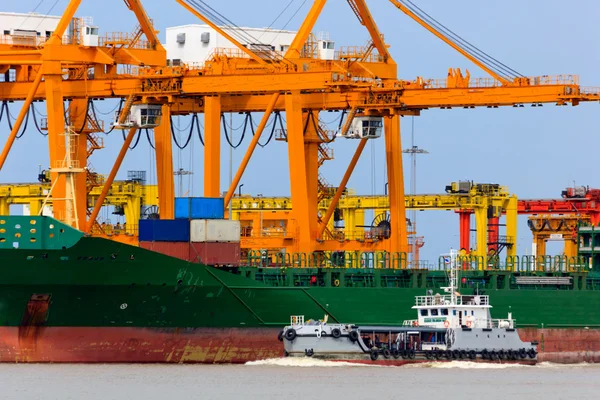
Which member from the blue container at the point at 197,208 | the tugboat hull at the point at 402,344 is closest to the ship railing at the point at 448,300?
the tugboat hull at the point at 402,344

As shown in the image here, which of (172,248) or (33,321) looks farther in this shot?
(172,248)

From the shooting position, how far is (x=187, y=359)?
55.0 metres

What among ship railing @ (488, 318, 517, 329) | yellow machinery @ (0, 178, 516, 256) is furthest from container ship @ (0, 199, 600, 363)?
yellow machinery @ (0, 178, 516, 256)

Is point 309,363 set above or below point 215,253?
below

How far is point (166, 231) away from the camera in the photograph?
54.9 m

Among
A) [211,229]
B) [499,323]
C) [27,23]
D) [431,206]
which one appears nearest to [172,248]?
[211,229]

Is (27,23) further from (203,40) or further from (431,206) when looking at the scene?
(431,206)

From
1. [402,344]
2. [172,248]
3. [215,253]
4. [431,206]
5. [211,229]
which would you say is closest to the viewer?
[402,344]

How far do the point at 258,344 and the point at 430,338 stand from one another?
562cm

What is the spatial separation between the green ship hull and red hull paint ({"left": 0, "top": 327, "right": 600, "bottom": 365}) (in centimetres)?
3

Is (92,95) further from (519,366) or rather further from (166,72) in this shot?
(519,366)

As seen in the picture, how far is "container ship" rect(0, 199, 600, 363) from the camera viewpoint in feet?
175

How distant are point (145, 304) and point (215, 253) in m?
2.85

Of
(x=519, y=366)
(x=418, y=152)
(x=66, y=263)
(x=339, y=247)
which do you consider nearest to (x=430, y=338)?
(x=519, y=366)
